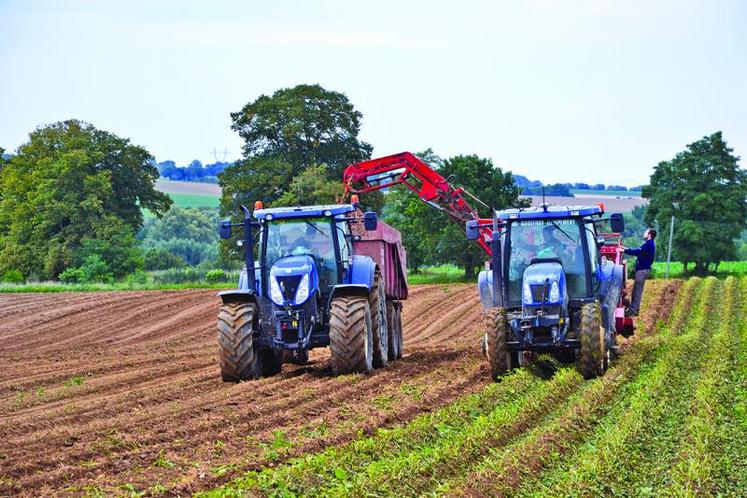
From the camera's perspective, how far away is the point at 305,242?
16.1m

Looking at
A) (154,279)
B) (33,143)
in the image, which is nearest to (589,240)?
(154,279)

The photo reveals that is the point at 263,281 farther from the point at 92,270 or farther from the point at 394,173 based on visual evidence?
the point at 92,270

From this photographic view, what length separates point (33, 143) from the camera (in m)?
59.8

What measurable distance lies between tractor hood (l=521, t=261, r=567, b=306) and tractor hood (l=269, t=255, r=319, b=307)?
9.87 ft

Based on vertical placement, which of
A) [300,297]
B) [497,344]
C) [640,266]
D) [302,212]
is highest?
[302,212]

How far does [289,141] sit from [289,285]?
1557 inches

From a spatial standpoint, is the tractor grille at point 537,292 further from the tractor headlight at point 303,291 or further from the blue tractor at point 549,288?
the tractor headlight at point 303,291

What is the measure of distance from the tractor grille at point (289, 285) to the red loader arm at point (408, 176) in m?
7.07

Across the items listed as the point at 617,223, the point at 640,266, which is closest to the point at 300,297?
the point at 617,223

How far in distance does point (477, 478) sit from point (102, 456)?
351cm

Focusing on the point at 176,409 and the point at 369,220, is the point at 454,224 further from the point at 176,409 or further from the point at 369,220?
the point at 176,409

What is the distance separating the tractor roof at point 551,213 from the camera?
15.3m

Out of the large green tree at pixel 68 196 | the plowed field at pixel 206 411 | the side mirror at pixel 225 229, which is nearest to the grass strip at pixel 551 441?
the plowed field at pixel 206 411

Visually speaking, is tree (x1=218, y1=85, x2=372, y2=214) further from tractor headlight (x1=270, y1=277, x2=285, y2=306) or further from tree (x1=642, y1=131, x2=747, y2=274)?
tractor headlight (x1=270, y1=277, x2=285, y2=306)
